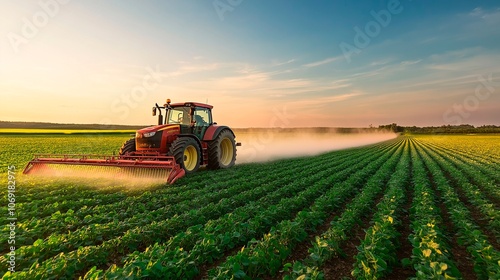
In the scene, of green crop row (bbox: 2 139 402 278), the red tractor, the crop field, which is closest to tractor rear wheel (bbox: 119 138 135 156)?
the red tractor

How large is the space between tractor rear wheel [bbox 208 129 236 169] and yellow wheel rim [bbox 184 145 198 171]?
1.21 m

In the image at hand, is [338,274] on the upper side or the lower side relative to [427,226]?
lower

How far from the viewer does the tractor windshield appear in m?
12.7

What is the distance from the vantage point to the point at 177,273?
3.87 m

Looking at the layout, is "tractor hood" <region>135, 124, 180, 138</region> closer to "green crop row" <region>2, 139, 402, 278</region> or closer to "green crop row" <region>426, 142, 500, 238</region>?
"green crop row" <region>2, 139, 402, 278</region>

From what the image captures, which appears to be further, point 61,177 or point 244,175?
point 244,175

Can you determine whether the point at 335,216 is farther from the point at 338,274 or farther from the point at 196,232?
the point at 196,232

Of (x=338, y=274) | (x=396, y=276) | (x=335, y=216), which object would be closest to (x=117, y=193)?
(x=335, y=216)

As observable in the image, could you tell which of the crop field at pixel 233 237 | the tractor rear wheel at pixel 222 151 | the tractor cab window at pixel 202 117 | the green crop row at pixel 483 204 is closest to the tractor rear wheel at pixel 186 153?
the tractor rear wheel at pixel 222 151

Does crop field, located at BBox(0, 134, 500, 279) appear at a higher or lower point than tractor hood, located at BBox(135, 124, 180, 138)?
lower

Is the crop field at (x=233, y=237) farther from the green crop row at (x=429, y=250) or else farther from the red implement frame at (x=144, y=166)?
the red implement frame at (x=144, y=166)

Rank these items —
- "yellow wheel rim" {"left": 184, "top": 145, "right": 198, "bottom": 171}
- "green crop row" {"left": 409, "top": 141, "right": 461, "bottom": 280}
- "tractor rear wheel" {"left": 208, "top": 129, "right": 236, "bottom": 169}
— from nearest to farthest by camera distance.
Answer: "green crop row" {"left": 409, "top": 141, "right": 461, "bottom": 280} < "yellow wheel rim" {"left": 184, "top": 145, "right": 198, "bottom": 171} < "tractor rear wheel" {"left": 208, "top": 129, "right": 236, "bottom": 169}

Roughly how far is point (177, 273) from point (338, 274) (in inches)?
88.6

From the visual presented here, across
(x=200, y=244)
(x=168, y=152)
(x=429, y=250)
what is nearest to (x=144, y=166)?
(x=168, y=152)
